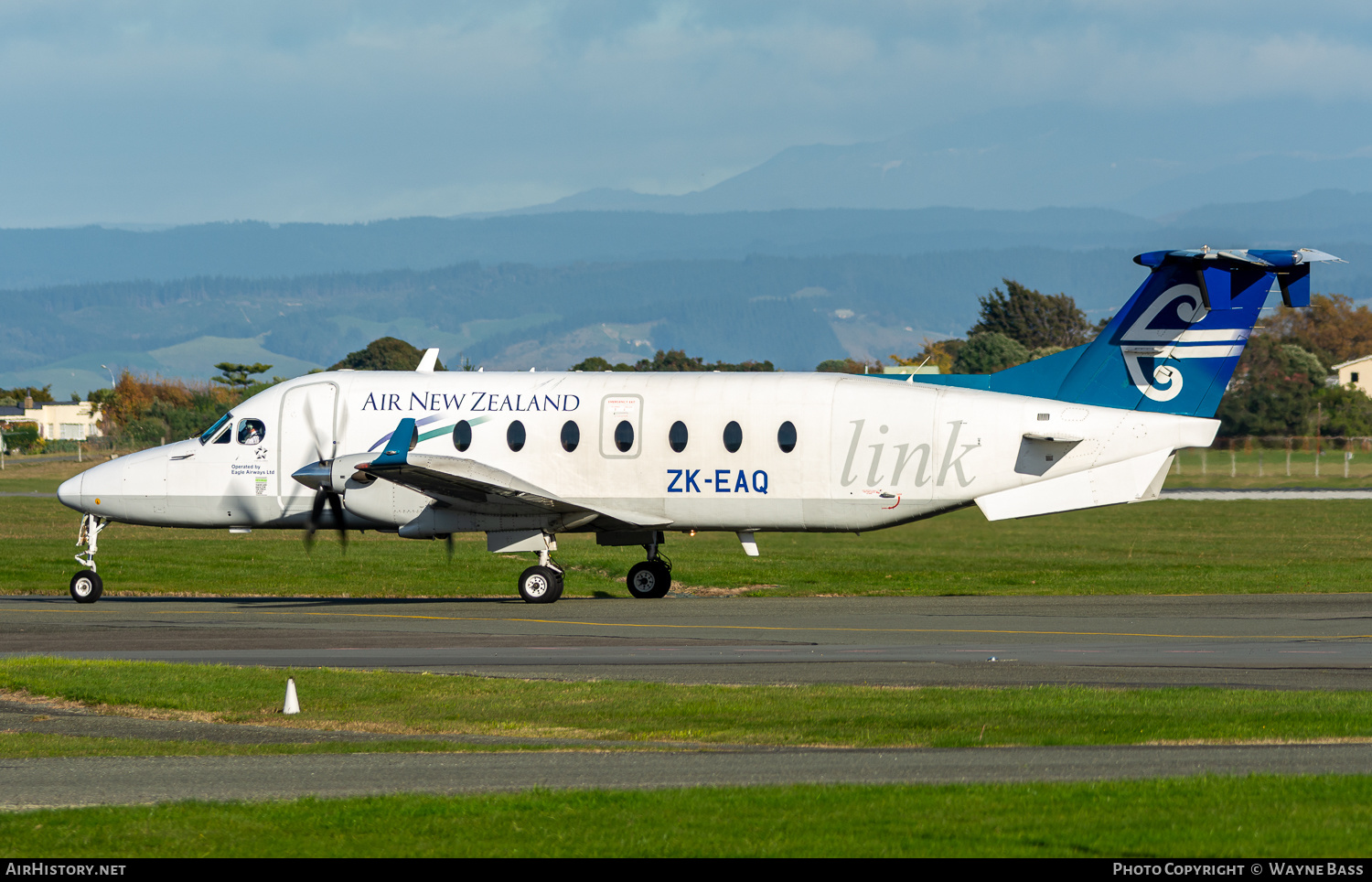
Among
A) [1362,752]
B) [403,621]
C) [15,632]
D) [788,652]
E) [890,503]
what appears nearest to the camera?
[1362,752]

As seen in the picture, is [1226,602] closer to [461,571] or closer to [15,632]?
[461,571]

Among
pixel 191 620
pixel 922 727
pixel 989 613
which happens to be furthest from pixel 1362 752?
pixel 191 620

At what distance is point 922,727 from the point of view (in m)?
14.4

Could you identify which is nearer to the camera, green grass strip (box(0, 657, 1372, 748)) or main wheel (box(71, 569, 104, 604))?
green grass strip (box(0, 657, 1372, 748))

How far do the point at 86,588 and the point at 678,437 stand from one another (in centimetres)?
1159

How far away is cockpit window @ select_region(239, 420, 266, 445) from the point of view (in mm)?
29500

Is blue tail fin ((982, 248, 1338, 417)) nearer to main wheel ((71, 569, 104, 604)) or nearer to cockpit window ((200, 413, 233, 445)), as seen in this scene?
cockpit window ((200, 413, 233, 445))

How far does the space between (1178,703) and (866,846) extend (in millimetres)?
7228

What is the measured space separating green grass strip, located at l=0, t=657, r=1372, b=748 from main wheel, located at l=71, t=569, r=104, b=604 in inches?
410

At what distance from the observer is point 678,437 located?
27922 mm

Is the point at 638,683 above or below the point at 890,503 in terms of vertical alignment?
below

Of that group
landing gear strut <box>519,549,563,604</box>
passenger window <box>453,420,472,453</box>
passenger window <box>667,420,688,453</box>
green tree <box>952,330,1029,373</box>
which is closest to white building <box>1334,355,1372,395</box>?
green tree <box>952,330,1029,373</box>

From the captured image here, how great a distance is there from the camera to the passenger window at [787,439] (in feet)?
90.5

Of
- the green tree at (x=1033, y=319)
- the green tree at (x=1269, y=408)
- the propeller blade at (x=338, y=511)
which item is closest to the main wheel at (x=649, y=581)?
the propeller blade at (x=338, y=511)
